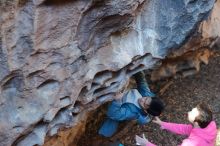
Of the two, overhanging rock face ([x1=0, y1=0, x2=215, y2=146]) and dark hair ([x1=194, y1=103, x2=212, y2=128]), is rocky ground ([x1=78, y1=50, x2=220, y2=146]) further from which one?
dark hair ([x1=194, y1=103, x2=212, y2=128])

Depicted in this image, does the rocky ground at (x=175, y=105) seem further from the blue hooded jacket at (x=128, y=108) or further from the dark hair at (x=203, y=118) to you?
the dark hair at (x=203, y=118)

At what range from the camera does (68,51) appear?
8.71ft

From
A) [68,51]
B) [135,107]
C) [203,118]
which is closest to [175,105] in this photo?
[135,107]

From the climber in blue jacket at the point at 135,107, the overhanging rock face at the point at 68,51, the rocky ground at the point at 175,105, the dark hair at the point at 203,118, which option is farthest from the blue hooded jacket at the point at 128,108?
the rocky ground at the point at 175,105

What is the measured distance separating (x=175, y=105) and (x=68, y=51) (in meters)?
2.62

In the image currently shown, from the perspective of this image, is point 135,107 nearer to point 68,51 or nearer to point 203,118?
point 203,118

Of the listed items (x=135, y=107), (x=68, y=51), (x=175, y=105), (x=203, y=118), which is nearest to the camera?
(x=68, y=51)

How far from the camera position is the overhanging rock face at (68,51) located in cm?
238

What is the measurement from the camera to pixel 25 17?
2338 millimetres

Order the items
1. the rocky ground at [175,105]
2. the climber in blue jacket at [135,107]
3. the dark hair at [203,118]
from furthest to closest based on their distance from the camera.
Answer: the rocky ground at [175,105] → the climber in blue jacket at [135,107] → the dark hair at [203,118]

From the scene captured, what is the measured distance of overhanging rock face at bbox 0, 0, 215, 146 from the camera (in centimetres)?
238

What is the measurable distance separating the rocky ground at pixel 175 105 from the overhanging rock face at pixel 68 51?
112 cm

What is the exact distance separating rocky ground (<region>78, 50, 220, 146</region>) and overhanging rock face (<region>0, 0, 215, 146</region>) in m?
1.12

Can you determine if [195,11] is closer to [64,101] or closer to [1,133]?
[64,101]
